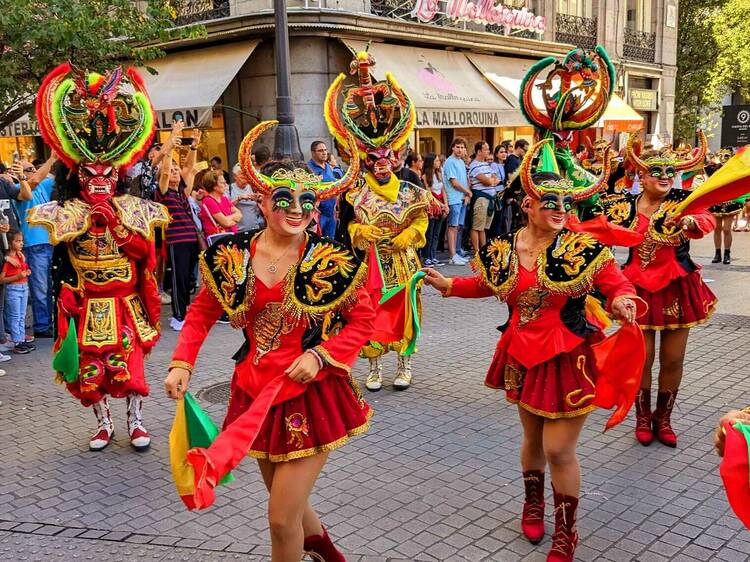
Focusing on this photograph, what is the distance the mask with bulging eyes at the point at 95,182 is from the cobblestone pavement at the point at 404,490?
1.88 metres

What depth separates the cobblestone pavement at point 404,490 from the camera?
12.9ft

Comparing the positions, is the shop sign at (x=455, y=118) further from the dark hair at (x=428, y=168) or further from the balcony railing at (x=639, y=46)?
the balcony railing at (x=639, y=46)

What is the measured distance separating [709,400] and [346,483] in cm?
330

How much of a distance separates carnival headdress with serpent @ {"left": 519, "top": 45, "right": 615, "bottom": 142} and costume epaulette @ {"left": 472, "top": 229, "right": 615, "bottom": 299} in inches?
51.2

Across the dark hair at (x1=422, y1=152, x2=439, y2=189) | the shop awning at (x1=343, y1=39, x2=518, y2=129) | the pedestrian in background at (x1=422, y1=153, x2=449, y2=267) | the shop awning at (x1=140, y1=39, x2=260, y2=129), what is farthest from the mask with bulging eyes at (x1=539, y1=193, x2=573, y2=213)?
the shop awning at (x1=140, y1=39, x2=260, y2=129)

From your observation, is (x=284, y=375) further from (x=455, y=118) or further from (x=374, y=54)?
(x=455, y=118)

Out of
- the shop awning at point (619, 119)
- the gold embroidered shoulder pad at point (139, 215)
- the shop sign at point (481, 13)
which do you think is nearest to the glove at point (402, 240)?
the gold embroidered shoulder pad at point (139, 215)

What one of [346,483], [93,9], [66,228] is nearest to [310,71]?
Result: [93,9]

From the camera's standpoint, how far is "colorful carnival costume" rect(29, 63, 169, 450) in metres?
5.08

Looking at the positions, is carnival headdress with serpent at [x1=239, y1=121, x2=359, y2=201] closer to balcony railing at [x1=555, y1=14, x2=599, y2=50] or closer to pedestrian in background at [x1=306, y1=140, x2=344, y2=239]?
pedestrian in background at [x1=306, y1=140, x2=344, y2=239]

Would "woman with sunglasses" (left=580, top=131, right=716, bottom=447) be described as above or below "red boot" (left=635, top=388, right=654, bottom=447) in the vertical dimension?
above

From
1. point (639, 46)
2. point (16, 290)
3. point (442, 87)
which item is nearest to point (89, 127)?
point (16, 290)

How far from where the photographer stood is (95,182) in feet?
16.9

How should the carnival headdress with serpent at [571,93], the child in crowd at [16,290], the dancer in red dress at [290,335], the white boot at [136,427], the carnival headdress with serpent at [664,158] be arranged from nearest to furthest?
the dancer in red dress at [290,335] → the carnival headdress with serpent at [571,93] → the carnival headdress with serpent at [664,158] → the white boot at [136,427] → the child in crowd at [16,290]
